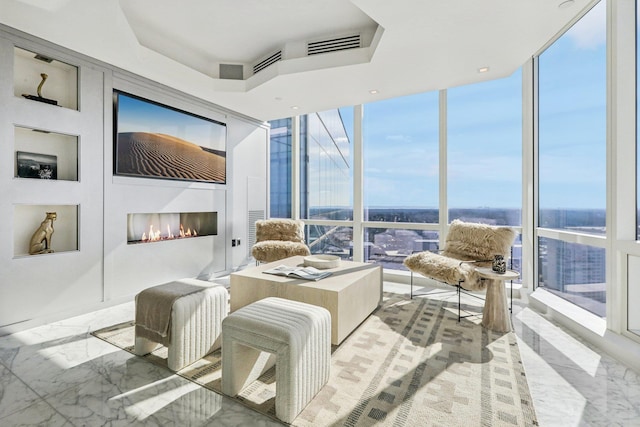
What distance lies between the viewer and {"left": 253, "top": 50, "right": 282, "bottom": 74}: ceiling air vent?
3303 millimetres

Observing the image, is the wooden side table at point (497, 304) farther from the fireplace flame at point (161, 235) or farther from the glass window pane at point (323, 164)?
the fireplace flame at point (161, 235)

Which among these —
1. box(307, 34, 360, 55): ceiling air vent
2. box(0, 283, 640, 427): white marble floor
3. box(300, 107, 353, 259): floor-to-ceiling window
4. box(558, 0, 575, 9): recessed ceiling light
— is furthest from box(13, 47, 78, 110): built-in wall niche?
box(558, 0, 575, 9): recessed ceiling light

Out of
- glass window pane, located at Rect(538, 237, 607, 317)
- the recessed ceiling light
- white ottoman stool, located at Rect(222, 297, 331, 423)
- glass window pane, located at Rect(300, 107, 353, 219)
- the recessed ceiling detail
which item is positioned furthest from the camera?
glass window pane, located at Rect(300, 107, 353, 219)

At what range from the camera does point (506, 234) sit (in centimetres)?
320

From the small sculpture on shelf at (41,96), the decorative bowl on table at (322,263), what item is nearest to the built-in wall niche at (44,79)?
the small sculpture on shelf at (41,96)

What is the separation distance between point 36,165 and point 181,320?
Answer: 2182 mm

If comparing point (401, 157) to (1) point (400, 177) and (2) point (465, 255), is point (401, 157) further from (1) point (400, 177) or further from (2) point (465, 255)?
(2) point (465, 255)

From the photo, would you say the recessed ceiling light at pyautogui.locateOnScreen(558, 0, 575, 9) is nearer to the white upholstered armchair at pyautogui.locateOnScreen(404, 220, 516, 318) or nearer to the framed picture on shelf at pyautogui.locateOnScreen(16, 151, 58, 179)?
the white upholstered armchair at pyautogui.locateOnScreen(404, 220, 516, 318)

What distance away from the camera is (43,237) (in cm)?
276

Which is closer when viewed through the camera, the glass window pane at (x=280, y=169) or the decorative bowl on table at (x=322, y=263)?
the decorative bowl on table at (x=322, y=263)

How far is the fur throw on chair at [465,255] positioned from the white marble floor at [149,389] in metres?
0.68

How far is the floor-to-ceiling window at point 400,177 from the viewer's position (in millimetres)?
4227

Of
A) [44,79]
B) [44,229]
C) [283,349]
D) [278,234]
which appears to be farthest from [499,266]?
[44,79]

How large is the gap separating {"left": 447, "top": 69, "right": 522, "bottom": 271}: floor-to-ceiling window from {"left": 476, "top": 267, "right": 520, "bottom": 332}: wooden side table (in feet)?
4.16
